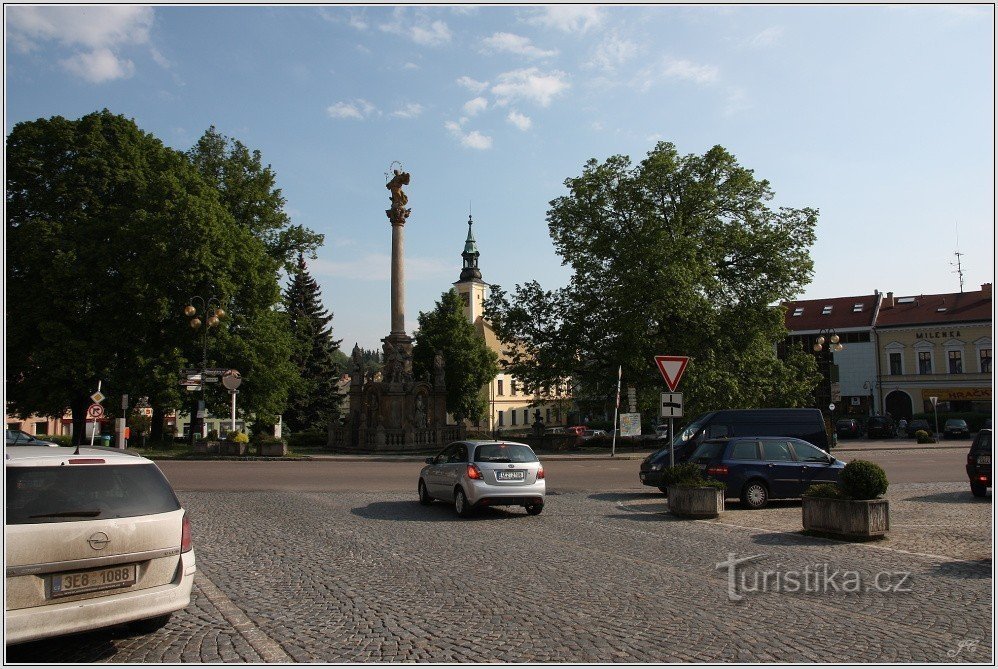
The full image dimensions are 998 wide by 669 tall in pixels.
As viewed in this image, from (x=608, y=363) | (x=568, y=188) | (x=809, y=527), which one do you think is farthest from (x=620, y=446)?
(x=809, y=527)

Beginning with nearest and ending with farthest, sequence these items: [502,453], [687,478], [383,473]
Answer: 1. [687,478]
2. [502,453]
3. [383,473]

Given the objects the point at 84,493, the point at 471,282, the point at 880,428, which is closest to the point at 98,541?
the point at 84,493

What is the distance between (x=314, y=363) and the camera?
67.9 metres

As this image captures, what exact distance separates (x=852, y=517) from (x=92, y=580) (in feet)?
30.8

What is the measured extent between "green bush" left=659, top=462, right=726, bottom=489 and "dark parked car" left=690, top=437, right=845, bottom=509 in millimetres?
1446

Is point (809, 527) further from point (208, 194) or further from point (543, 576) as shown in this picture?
point (208, 194)

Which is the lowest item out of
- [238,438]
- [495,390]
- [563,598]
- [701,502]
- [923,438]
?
[563,598]

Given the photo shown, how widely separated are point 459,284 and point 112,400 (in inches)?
2988

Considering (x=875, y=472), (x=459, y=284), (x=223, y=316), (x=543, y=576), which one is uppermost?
(x=459, y=284)

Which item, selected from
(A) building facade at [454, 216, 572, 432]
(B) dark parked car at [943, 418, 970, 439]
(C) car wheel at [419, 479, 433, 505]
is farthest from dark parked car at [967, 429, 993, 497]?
(A) building facade at [454, 216, 572, 432]

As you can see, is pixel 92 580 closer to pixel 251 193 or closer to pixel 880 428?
pixel 251 193

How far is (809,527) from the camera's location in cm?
1175

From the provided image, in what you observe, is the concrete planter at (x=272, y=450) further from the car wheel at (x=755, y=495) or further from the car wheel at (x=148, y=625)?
the car wheel at (x=148, y=625)

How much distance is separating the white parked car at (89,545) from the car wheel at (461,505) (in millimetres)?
8247
